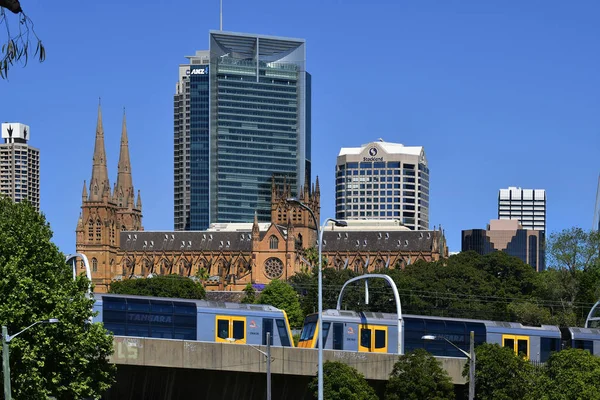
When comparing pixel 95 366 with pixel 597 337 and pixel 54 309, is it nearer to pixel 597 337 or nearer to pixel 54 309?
pixel 54 309

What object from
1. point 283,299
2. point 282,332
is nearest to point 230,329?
point 282,332

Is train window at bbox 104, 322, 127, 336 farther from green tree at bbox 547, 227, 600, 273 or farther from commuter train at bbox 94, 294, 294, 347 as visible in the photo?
green tree at bbox 547, 227, 600, 273

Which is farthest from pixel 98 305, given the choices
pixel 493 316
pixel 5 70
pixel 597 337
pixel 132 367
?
pixel 493 316

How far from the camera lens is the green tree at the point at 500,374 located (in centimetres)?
6981

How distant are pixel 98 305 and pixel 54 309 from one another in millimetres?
10244

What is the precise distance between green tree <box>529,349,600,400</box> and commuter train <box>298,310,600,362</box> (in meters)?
4.97

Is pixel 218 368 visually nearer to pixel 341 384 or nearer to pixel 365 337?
pixel 341 384

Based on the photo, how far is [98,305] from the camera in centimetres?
6919

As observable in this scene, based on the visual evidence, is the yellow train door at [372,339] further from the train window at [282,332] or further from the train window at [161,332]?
the train window at [161,332]

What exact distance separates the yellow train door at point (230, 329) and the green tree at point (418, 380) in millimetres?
8389

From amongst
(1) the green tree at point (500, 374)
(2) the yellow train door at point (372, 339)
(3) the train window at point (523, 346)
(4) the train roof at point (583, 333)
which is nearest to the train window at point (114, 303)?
(2) the yellow train door at point (372, 339)

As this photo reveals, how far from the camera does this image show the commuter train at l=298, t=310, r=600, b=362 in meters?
74.4

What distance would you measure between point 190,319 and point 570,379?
19.7 meters

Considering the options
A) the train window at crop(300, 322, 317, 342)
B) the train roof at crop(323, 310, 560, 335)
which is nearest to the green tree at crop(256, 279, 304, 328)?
the train roof at crop(323, 310, 560, 335)
